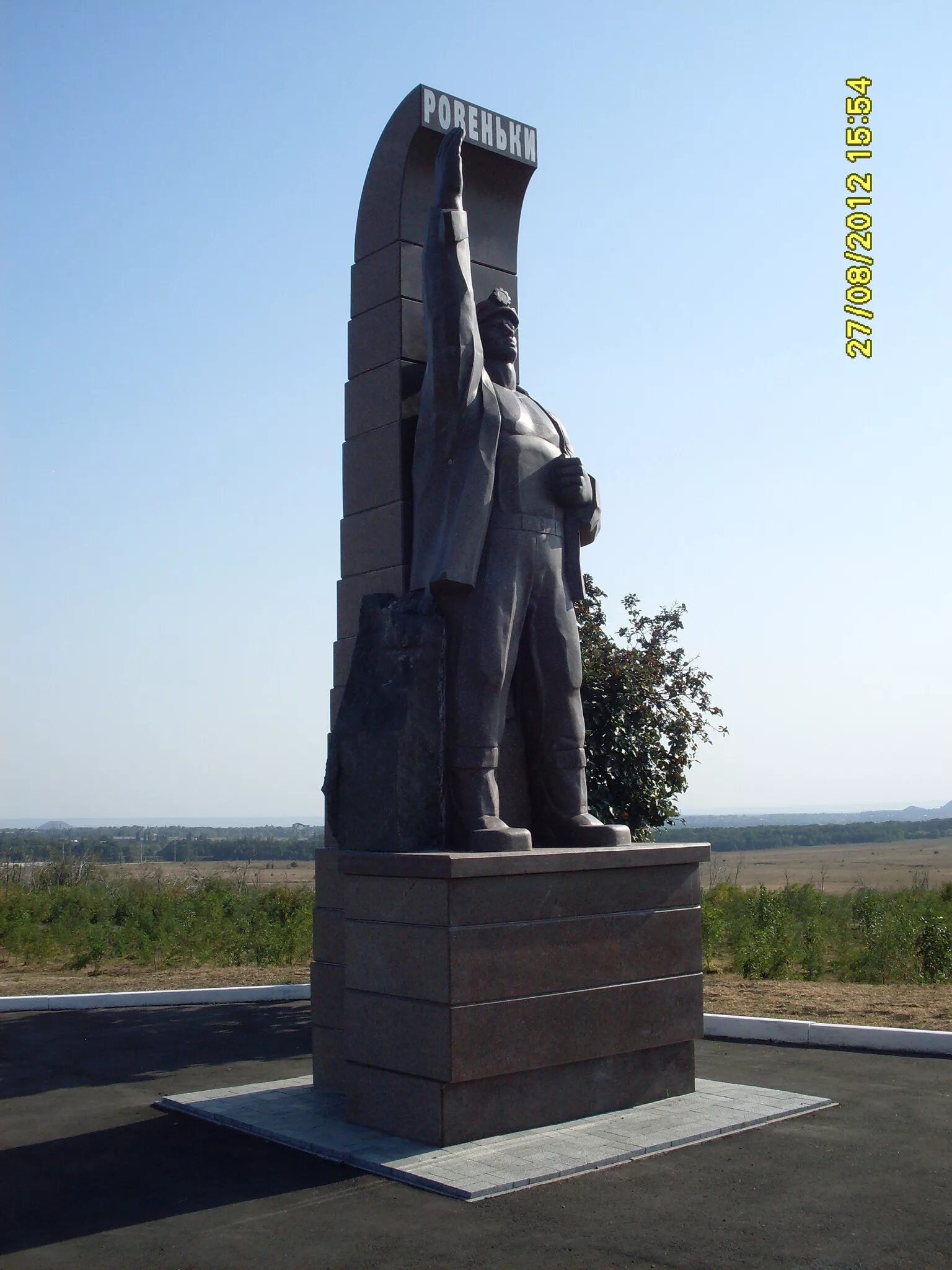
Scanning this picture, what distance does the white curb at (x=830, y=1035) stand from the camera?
823 cm

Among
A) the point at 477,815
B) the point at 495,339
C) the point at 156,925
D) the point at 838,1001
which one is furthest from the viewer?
the point at 156,925

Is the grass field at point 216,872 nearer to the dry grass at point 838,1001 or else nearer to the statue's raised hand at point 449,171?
the dry grass at point 838,1001

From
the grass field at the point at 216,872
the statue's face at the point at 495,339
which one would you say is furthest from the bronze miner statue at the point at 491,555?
the grass field at the point at 216,872

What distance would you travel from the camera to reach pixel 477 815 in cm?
634

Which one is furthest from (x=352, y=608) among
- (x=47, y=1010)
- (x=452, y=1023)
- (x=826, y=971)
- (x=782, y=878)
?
(x=782, y=878)

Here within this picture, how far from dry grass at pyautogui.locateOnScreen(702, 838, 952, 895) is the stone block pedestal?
803 inches

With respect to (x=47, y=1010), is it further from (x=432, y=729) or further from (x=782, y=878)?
(x=782, y=878)

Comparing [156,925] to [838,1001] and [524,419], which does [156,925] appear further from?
[524,419]

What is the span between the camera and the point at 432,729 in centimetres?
639

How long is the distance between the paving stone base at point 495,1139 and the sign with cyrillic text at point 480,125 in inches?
217

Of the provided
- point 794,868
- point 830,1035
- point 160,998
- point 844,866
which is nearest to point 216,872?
point 794,868

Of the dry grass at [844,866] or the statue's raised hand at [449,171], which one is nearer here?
the statue's raised hand at [449,171]

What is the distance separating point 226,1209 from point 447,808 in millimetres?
2187

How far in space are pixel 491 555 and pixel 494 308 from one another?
155cm
